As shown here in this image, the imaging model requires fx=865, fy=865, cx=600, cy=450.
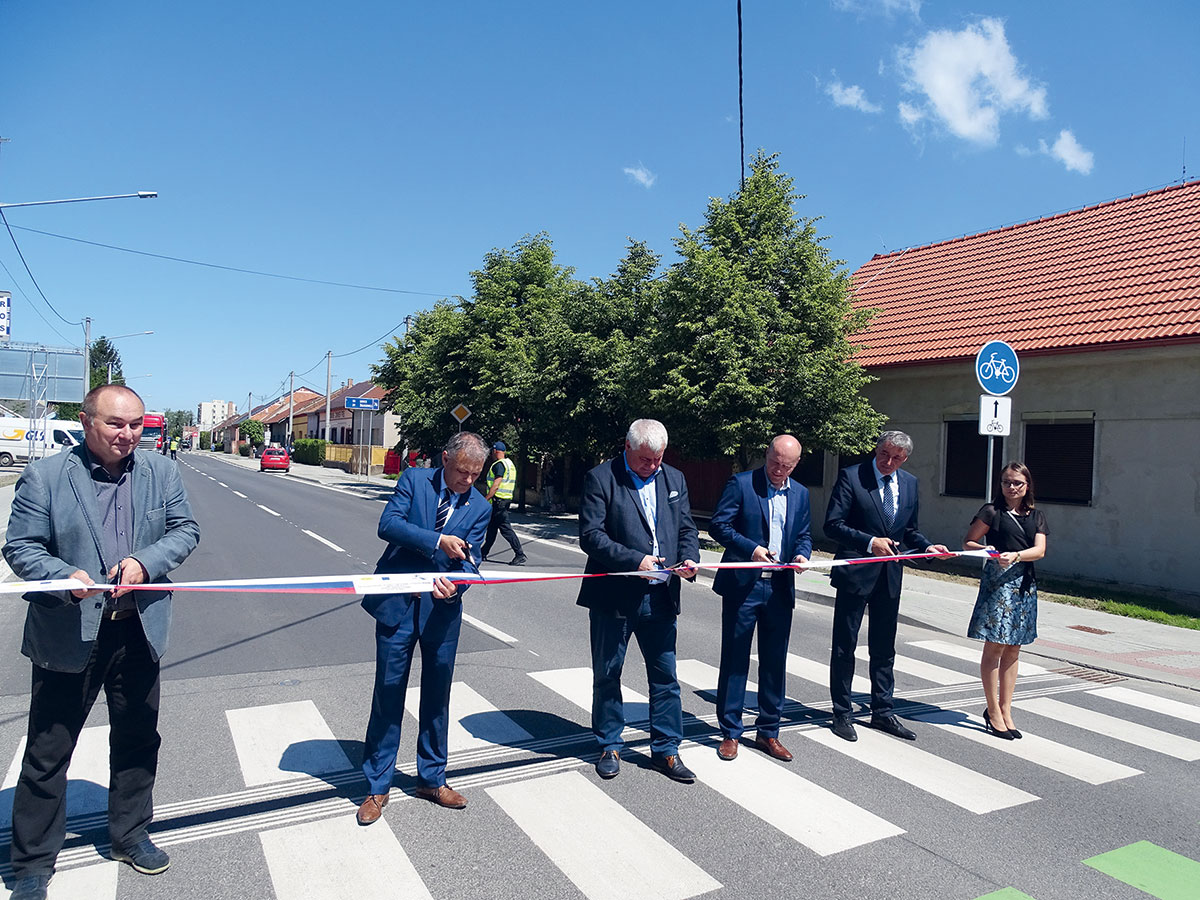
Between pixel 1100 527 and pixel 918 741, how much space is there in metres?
9.55

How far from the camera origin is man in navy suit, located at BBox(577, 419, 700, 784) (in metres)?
4.63

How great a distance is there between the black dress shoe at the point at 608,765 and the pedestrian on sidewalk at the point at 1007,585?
104 inches

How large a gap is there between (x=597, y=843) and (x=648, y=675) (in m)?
1.04

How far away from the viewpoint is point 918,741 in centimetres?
547

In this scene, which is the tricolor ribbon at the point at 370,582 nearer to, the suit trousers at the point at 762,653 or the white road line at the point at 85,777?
the suit trousers at the point at 762,653

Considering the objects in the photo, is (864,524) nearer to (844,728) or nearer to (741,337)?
(844,728)

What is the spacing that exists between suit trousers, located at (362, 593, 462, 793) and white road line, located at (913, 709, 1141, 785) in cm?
347

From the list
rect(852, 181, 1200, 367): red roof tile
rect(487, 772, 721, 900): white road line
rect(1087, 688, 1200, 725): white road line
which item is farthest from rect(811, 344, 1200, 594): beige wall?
rect(487, 772, 721, 900): white road line

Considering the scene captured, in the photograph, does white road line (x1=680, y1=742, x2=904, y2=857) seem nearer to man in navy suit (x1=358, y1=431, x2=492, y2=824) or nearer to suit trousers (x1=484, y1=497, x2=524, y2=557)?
man in navy suit (x1=358, y1=431, x2=492, y2=824)

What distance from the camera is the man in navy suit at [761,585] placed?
5.05 meters

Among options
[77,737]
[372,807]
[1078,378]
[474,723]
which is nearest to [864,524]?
[474,723]

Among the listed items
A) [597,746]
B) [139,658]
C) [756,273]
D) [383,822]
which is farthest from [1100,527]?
[139,658]

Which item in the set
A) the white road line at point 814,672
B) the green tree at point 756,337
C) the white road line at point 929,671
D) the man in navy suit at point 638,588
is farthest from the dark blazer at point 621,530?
the green tree at point 756,337

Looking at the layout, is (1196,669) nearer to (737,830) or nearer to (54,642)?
(737,830)
